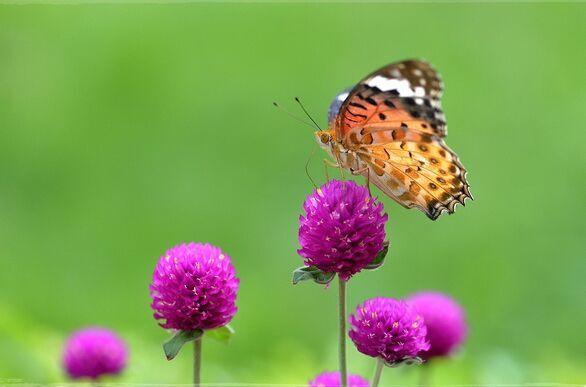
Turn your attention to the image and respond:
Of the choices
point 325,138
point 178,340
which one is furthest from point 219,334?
point 325,138

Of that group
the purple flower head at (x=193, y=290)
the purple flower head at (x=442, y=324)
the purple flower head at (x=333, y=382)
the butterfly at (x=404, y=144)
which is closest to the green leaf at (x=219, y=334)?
the purple flower head at (x=193, y=290)

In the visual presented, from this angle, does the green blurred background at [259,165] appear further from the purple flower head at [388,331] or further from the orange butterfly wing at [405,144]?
the purple flower head at [388,331]

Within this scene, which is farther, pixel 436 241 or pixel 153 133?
pixel 153 133

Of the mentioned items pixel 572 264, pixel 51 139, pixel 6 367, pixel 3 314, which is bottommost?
pixel 6 367

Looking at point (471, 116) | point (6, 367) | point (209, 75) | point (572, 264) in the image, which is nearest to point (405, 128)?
point (6, 367)

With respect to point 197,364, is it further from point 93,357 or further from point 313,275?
point 93,357

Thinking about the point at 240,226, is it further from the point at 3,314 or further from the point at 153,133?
the point at 3,314
